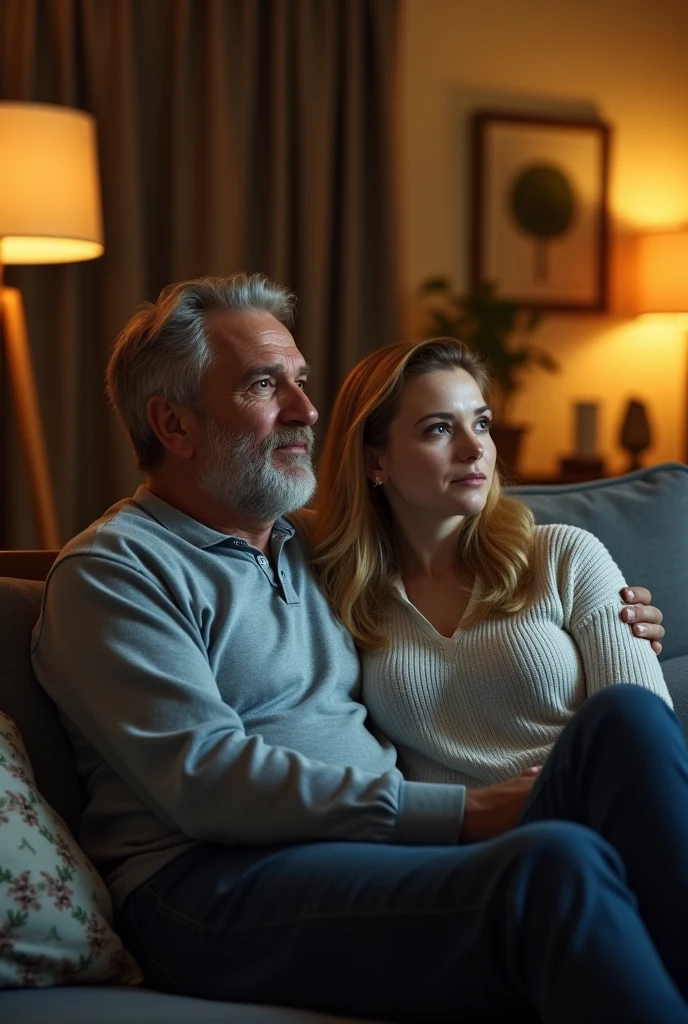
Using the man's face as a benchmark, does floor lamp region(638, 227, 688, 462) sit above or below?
above

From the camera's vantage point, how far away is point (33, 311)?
3.95 m

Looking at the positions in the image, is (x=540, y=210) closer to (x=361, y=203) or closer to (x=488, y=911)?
(x=361, y=203)

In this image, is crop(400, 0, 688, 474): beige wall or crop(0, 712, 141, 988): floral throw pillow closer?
crop(0, 712, 141, 988): floral throw pillow

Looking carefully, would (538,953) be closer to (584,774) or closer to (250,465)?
(584,774)

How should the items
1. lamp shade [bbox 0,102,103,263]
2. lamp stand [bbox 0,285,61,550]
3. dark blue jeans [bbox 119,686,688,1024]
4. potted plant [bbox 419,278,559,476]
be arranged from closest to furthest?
dark blue jeans [bbox 119,686,688,1024], lamp shade [bbox 0,102,103,263], lamp stand [bbox 0,285,61,550], potted plant [bbox 419,278,559,476]

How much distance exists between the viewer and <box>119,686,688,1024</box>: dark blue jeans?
4.11 ft

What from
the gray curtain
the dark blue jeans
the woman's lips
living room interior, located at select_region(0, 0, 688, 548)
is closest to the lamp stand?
living room interior, located at select_region(0, 0, 688, 548)

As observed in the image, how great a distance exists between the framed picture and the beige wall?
67mm

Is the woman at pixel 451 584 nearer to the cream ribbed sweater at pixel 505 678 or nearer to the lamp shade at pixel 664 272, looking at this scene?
the cream ribbed sweater at pixel 505 678

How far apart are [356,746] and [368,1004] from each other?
0.43 m

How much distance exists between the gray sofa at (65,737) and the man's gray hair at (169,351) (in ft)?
0.94

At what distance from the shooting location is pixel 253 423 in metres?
1.89

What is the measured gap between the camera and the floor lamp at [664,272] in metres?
4.46

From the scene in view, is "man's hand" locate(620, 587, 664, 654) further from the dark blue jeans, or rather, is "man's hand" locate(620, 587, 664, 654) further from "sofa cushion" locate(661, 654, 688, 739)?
the dark blue jeans
